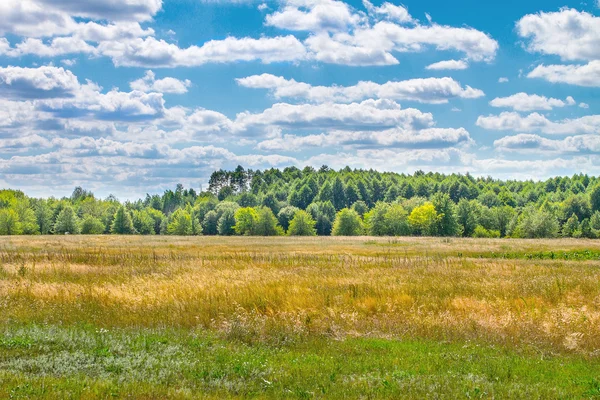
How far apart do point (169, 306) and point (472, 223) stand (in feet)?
355

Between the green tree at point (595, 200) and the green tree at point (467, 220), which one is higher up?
the green tree at point (595, 200)

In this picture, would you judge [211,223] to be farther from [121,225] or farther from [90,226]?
[90,226]

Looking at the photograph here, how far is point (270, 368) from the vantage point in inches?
442

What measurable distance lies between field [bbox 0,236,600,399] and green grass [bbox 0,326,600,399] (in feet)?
0.14

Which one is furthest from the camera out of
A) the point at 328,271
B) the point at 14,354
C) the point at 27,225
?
the point at 27,225

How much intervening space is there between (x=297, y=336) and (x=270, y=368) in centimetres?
350

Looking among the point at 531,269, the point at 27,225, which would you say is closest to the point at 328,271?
the point at 531,269

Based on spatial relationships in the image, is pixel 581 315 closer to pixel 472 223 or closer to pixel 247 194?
pixel 472 223

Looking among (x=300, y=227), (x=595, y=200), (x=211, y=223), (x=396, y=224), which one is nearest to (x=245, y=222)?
(x=300, y=227)

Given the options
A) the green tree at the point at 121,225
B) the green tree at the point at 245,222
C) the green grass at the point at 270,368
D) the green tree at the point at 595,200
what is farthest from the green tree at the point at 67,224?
the green tree at the point at 595,200

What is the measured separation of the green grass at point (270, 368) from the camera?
979cm

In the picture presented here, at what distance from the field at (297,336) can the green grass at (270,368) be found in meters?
0.04

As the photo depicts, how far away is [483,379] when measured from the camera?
35.4 ft

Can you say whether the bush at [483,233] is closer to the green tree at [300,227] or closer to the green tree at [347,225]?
the green tree at [347,225]
